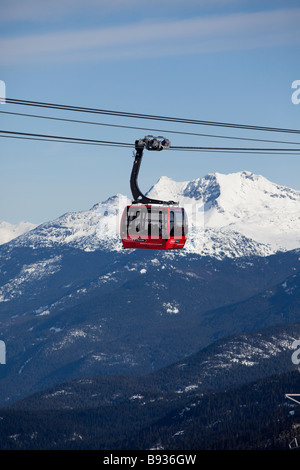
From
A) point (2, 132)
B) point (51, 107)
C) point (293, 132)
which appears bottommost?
point (2, 132)

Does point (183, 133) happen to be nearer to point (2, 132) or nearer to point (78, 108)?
point (78, 108)

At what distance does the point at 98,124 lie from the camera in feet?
271

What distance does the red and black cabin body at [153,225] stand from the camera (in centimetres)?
9381

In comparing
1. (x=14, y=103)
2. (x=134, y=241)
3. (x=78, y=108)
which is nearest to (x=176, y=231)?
(x=134, y=241)

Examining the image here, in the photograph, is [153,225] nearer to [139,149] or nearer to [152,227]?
[152,227]

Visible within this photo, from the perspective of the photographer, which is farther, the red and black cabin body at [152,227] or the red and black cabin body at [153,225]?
the red and black cabin body at [152,227]

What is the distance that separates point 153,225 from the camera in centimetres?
9612

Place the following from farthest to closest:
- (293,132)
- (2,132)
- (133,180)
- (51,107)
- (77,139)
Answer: (293,132)
(133,180)
(77,139)
(51,107)
(2,132)

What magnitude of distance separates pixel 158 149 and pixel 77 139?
7.86 metres

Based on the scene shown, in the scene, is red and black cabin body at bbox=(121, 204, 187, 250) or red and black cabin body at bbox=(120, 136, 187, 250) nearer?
red and black cabin body at bbox=(120, 136, 187, 250)

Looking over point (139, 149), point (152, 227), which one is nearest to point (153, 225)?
point (152, 227)

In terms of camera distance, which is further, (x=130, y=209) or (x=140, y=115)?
(x=130, y=209)

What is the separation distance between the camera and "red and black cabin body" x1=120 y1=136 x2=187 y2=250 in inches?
3693

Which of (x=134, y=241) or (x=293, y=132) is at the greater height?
(x=293, y=132)
